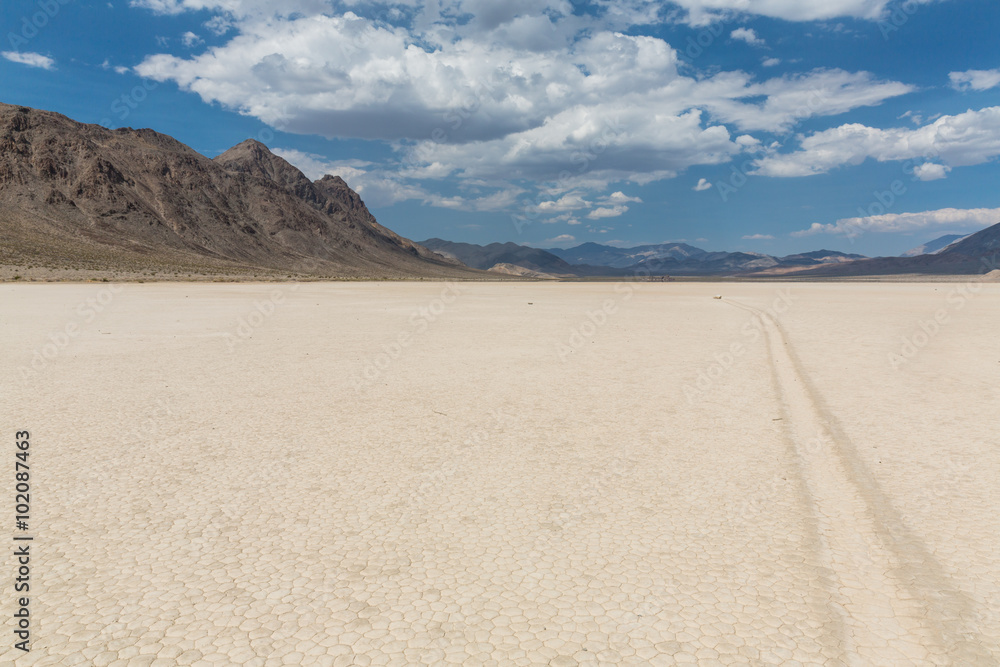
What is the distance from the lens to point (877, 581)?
3.61 metres

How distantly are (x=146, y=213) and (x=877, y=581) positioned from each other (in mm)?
121986

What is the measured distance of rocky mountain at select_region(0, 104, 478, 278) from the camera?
80375 mm

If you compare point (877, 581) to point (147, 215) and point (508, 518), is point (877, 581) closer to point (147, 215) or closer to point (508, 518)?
point (508, 518)

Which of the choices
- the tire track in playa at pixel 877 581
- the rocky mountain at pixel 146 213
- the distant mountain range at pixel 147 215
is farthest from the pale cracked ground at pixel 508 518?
the rocky mountain at pixel 146 213

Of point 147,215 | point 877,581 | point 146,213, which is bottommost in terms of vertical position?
point 877,581

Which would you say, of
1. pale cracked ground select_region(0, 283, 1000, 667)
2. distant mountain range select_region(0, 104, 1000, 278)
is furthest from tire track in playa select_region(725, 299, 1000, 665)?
distant mountain range select_region(0, 104, 1000, 278)

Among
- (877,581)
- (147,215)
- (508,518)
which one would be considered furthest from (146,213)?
(877,581)

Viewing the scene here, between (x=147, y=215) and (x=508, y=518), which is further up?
(x=147, y=215)

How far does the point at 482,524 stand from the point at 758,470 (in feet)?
9.30

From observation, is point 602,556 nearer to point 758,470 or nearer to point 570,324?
point 758,470

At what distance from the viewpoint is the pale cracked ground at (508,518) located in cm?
311

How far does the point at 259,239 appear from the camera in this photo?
12262 cm

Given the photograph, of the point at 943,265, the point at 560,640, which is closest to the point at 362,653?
the point at 560,640

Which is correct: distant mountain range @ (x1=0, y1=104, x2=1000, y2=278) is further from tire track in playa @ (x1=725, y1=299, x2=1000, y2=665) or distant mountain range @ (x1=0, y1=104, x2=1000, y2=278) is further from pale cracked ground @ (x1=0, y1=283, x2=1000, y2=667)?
tire track in playa @ (x1=725, y1=299, x2=1000, y2=665)
